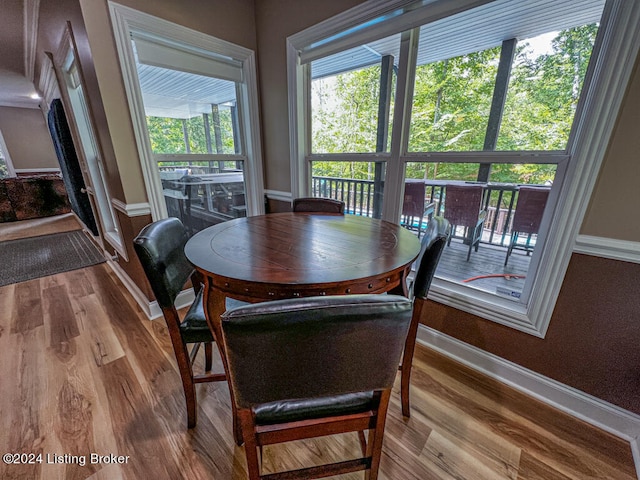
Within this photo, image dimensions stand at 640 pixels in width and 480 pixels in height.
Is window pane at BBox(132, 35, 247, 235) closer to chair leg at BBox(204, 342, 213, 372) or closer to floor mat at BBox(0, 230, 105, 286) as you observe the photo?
chair leg at BBox(204, 342, 213, 372)

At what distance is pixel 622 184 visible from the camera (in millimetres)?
993

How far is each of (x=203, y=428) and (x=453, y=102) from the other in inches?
87.2

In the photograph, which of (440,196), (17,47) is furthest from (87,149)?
(440,196)

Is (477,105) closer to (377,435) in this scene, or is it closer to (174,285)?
(377,435)

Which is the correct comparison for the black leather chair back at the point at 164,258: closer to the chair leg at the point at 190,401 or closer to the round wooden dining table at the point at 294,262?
the round wooden dining table at the point at 294,262

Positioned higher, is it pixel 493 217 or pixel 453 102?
pixel 453 102

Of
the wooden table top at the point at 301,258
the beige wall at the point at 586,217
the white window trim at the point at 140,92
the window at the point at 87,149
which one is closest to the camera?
the wooden table top at the point at 301,258

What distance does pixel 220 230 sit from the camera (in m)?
1.29

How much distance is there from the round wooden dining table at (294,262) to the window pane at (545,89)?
2.57ft

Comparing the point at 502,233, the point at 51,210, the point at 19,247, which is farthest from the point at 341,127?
the point at 51,210

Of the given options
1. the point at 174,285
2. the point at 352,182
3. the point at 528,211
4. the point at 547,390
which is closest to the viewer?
the point at 174,285

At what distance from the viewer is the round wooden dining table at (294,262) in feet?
2.67

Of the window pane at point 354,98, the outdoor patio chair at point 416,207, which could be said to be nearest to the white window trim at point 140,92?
the window pane at point 354,98

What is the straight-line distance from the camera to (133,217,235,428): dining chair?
3.01 ft
